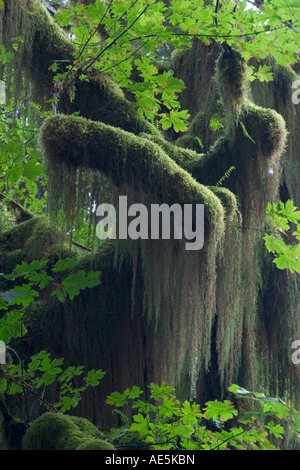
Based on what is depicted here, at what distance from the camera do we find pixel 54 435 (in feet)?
9.50

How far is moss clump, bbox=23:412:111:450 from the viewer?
2846mm

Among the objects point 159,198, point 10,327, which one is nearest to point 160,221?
point 159,198

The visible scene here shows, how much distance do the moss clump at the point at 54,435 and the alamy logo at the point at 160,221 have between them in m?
1.21

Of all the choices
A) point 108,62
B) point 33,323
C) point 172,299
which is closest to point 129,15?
point 108,62

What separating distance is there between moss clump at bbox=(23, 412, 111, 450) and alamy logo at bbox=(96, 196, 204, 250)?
1.21 m

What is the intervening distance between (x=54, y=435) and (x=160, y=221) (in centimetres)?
137

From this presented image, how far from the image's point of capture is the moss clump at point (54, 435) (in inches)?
112

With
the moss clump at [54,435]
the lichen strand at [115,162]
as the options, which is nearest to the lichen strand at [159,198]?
the lichen strand at [115,162]

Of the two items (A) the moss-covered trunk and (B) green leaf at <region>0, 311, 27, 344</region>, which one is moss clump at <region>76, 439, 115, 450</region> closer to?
(B) green leaf at <region>0, 311, 27, 344</region>

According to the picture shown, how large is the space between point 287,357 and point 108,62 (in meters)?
2.75

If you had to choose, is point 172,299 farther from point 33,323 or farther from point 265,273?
point 265,273

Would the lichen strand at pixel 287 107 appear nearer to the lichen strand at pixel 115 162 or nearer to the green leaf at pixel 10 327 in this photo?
the lichen strand at pixel 115 162
